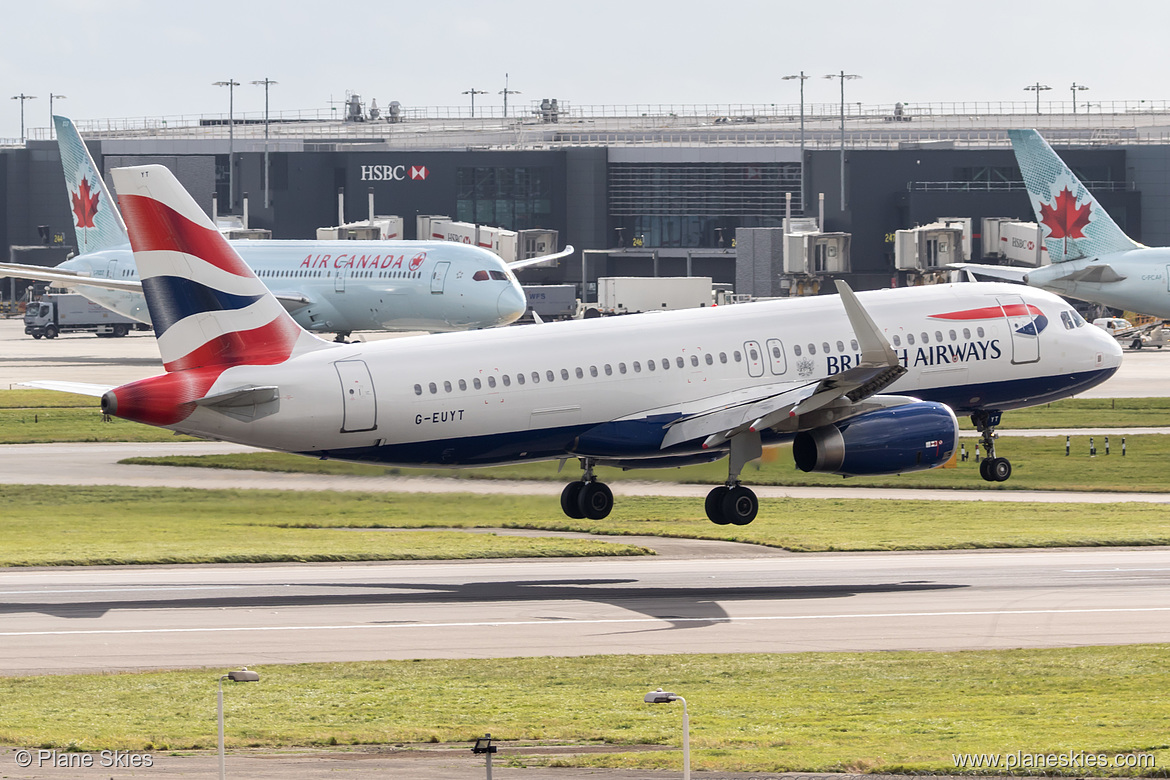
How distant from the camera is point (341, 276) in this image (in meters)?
104

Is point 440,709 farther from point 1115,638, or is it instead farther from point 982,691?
point 1115,638

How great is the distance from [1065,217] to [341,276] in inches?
1883

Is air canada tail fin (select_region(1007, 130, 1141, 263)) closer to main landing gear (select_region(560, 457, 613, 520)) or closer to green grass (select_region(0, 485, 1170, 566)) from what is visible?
green grass (select_region(0, 485, 1170, 566))

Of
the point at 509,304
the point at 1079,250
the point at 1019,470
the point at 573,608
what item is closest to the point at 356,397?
the point at 573,608

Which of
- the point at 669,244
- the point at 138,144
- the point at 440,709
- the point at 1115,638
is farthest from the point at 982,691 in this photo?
the point at 138,144

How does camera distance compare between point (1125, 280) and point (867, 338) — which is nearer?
point (867, 338)

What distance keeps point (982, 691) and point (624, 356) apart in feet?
56.3

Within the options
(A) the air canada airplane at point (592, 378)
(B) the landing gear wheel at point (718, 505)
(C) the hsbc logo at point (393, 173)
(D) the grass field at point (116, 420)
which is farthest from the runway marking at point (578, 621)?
(C) the hsbc logo at point (393, 173)

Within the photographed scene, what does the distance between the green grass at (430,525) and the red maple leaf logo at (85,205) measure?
51.8 metres

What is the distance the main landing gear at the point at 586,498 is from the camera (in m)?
45.3

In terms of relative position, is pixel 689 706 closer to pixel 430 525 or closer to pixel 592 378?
pixel 592 378

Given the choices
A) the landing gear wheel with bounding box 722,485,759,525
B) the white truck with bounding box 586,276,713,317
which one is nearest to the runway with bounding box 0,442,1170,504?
the landing gear wheel with bounding box 722,485,759,525

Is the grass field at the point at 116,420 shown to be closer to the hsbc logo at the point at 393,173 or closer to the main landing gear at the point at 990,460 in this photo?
the main landing gear at the point at 990,460

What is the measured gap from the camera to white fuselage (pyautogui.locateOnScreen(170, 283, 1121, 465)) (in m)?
40.4
